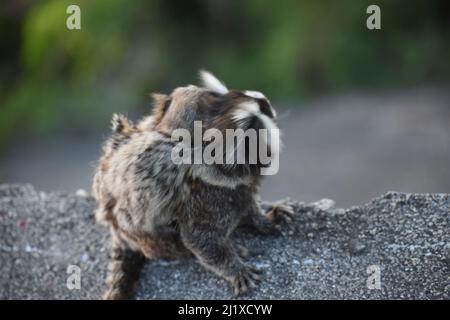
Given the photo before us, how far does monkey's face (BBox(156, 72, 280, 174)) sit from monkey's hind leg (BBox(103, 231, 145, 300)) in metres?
0.97

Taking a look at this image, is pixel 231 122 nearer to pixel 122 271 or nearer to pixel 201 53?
pixel 122 271

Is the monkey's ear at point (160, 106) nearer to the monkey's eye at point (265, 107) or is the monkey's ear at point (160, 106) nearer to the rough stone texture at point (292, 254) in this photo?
the monkey's eye at point (265, 107)

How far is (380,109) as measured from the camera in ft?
41.5

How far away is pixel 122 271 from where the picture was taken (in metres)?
5.02

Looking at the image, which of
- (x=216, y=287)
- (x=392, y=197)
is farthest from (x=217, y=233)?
(x=392, y=197)

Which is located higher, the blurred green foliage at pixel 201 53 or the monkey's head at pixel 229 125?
the blurred green foliage at pixel 201 53

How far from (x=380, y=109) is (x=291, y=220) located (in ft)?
26.3

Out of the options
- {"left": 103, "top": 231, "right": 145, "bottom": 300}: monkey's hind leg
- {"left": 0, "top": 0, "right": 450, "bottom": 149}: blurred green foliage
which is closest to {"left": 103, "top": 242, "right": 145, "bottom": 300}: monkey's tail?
{"left": 103, "top": 231, "right": 145, "bottom": 300}: monkey's hind leg

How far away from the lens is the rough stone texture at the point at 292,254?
4.51 meters

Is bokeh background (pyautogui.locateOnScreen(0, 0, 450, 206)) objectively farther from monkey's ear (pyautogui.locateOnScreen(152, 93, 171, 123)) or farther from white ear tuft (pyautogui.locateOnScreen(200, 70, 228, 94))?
white ear tuft (pyautogui.locateOnScreen(200, 70, 228, 94))

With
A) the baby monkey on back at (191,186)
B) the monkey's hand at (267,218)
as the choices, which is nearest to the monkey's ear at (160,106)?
the baby monkey on back at (191,186)

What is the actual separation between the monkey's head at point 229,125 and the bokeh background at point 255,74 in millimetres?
6636

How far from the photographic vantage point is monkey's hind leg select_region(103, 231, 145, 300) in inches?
195
